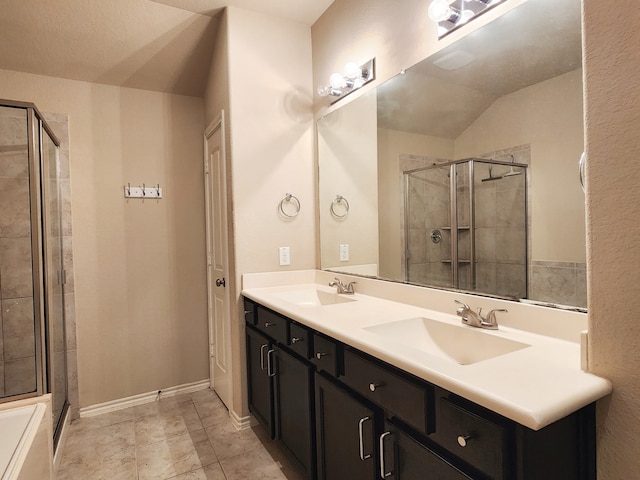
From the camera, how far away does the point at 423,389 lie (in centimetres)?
96

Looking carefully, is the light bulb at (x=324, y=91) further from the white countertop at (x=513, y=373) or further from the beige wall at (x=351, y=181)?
the white countertop at (x=513, y=373)

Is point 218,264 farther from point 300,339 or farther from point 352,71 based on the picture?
point 352,71

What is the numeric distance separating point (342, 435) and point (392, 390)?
418 mm

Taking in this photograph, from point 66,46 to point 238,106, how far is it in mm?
1147

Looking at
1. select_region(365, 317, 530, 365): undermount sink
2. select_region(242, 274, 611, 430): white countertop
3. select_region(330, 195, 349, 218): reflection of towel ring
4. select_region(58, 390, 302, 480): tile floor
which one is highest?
select_region(330, 195, 349, 218): reflection of towel ring

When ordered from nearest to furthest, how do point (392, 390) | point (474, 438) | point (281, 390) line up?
point (474, 438)
point (392, 390)
point (281, 390)

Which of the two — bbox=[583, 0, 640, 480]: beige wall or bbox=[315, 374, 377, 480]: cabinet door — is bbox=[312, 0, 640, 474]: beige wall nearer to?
bbox=[583, 0, 640, 480]: beige wall

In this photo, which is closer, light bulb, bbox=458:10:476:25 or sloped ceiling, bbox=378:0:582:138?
sloped ceiling, bbox=378:0:582:138

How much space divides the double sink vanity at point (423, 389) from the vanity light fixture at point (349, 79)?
45.1 inches

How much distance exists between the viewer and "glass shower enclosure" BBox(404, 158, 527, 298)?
132cm

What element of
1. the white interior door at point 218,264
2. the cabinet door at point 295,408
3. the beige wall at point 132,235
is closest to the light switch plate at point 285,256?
the white interior door at point 218,264

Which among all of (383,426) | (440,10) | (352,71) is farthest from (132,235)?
(440,10)

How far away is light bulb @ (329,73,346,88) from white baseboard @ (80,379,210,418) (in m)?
2.47

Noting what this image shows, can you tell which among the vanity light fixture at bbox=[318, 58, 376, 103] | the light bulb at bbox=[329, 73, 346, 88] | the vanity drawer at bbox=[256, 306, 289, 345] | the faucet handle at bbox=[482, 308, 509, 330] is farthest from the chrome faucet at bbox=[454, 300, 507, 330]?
the light bulb at bbox=[329, 73, 346, 88]
